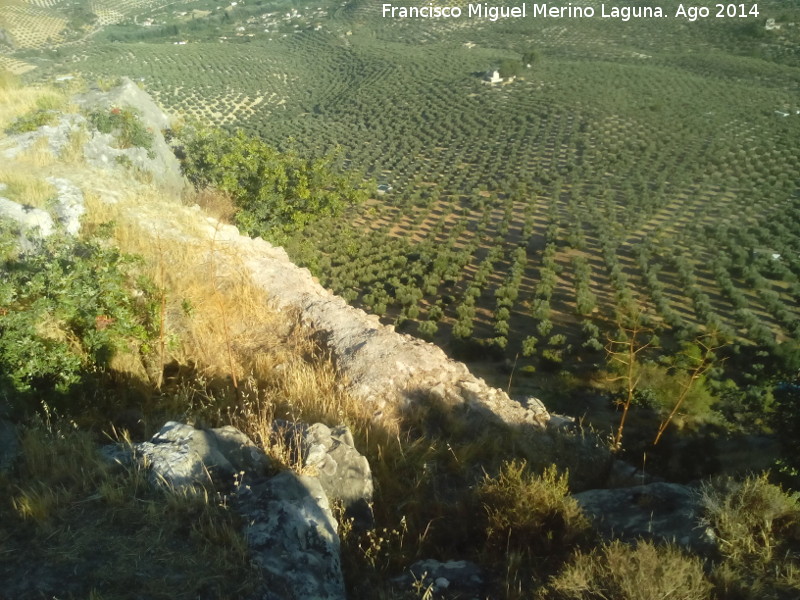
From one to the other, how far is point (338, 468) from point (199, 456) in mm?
874

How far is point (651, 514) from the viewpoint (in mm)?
3305

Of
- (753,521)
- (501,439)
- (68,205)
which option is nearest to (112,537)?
(501,439)

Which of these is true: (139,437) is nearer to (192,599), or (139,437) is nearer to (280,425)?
(280,425)

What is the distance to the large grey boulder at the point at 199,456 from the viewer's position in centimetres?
310

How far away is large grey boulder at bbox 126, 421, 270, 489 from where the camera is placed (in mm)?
3096

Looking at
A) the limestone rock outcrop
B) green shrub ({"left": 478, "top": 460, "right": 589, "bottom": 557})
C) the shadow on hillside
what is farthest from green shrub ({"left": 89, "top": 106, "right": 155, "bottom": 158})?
green shrub ({"left": 478, "top": 460, "right": 589, "bottom": 557})

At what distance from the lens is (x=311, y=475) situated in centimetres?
337

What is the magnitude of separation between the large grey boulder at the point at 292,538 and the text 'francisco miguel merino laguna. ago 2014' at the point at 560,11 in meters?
79.7

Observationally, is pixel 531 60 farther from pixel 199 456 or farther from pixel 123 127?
pixel 199 456

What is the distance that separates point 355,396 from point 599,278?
17.6 meters

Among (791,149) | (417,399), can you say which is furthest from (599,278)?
(791,149)

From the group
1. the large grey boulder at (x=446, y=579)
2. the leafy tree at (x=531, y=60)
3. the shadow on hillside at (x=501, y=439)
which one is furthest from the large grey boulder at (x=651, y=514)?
the leafy tree at (x=531, y=60)

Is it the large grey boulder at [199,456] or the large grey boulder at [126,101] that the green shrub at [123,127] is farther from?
the large grey boulder at [199,456]

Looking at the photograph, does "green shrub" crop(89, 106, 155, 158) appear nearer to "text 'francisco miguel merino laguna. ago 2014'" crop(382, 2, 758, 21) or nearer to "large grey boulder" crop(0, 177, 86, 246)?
"large grey boulder" crop(0, 177, 86, 246)
